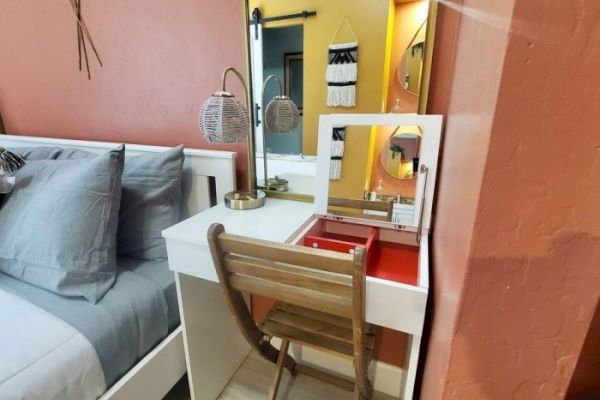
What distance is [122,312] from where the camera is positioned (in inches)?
35.4

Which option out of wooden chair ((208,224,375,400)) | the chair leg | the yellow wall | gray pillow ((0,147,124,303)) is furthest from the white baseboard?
gray pillow ((0,147,124,303))

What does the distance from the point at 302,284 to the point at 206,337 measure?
68 centimetres

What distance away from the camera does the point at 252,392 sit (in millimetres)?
1238

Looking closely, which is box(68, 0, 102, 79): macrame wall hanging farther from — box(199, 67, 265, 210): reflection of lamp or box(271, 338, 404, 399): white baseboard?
box(271, 338, 404, 399): white baseboard

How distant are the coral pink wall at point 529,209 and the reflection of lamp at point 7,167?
1412 mm

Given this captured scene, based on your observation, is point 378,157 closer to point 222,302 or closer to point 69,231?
point 222,302

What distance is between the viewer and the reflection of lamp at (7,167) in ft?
3.46

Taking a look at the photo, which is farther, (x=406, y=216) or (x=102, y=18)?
(x=102, y=18)

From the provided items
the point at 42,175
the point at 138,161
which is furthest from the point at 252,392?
the point at 42,175

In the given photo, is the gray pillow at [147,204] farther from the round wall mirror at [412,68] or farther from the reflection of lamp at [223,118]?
the round wall mirror at [412,68]

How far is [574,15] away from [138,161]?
125cm

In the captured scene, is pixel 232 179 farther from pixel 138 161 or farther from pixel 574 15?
pixel 574 15

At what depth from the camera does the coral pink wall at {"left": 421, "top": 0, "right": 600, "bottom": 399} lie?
0.96 feet

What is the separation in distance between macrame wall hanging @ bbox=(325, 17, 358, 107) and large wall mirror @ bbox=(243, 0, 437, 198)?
1 cm
